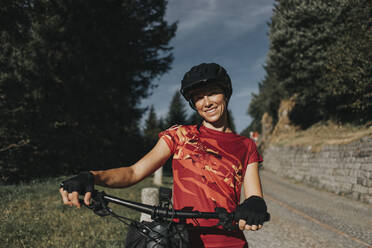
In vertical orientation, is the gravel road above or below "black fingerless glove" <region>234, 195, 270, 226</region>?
below

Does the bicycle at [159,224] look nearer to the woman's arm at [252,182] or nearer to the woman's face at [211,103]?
the woman's arm at [252,182]

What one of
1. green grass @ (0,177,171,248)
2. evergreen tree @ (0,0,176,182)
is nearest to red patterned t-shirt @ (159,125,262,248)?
green grass @ (0,177,171,248)

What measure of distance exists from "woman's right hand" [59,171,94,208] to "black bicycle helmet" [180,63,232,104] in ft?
3.19

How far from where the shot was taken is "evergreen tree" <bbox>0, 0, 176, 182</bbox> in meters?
11.7

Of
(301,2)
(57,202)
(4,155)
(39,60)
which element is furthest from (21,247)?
(301,2)

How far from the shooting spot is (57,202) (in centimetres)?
696

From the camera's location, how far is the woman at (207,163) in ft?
5.82

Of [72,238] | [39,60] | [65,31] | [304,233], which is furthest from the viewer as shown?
[65,31]

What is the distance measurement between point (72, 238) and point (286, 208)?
702 cm

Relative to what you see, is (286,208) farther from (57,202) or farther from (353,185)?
(57,202)

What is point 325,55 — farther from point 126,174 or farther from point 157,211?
point 157,211

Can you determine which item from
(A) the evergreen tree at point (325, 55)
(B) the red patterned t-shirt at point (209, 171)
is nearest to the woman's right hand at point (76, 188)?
(B) the red patterned t-shirt at point (209, 171)

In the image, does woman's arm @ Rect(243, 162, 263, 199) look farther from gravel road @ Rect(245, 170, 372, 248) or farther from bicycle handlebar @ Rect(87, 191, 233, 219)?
gravel road @ Rect(245, 170, 372, 248)

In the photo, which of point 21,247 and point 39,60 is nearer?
point 21,247
